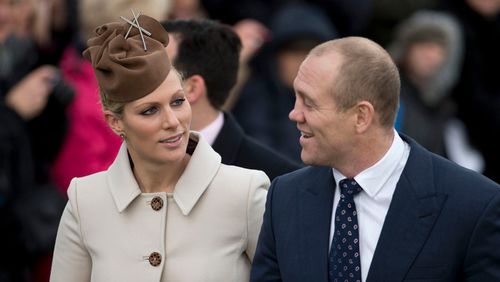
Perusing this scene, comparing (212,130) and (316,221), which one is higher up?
(316,221)

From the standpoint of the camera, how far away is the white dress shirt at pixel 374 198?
4594 millimetres

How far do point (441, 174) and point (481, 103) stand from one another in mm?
5166

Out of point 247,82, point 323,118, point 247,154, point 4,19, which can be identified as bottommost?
point 247,82

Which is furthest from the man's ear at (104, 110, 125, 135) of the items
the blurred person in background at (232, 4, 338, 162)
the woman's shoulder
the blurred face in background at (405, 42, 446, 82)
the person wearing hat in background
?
the blurred face in background at (405, 42, 446, 82)

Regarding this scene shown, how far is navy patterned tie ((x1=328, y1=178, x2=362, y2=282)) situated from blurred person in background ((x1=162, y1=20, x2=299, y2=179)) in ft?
3.31

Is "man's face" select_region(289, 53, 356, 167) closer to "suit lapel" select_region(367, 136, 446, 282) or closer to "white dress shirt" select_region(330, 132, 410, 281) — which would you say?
"white dress shirt" select_region(330, 132, 410, 281)

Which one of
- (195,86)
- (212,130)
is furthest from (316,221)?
(195,86)

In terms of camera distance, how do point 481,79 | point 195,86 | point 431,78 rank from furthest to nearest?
point 481,79, point 431,78, point 195,86

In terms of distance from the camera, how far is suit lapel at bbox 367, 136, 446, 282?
4488mm

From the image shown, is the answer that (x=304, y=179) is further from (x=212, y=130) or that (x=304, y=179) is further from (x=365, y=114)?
(x=212, y=130)

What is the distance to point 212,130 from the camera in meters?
5.80

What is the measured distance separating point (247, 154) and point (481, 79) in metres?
4.44

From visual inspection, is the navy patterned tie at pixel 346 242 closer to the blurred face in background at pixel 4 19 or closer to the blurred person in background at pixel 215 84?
the blurred person in background at pixel 215 84

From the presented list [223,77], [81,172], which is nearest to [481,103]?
[81,172]
